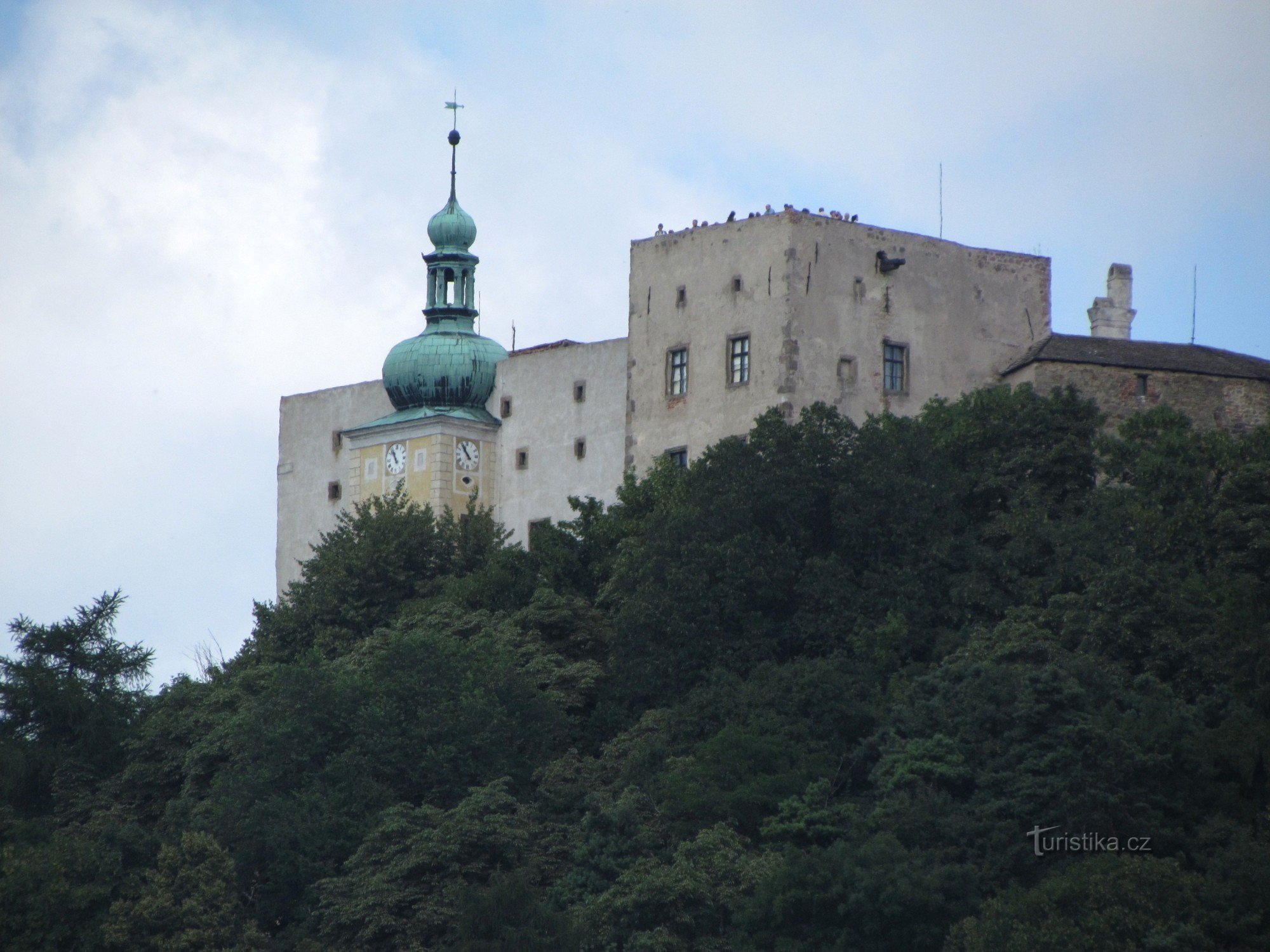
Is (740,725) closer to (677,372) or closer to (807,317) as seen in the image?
(807,317)

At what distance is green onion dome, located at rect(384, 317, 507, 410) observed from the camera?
76.4 meters

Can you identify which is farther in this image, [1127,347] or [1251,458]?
[1127,347]

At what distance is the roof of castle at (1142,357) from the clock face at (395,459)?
1614 cm

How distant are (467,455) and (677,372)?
320 inches

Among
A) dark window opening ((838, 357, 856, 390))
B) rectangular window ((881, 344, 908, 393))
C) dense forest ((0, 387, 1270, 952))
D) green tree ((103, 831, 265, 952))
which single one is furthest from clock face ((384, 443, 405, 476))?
green tree ((103, 831, 265, 952))

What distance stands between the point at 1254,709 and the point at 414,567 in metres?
24.2

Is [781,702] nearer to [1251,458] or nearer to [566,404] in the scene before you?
[1251,458]

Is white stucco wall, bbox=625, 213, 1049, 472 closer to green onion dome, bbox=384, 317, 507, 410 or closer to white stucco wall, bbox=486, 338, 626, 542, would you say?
white stucco wall, bbox=486, 338, 626, 542

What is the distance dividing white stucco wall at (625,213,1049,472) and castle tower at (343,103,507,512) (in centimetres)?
651

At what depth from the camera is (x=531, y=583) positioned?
66.9 meters

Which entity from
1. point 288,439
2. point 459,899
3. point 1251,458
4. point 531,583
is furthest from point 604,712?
point 288,439

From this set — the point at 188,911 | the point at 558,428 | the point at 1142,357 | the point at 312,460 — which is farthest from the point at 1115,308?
the point at 188,911

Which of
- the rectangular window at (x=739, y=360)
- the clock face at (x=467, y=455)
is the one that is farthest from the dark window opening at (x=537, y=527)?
the rectangular window at (x=739, y=360)

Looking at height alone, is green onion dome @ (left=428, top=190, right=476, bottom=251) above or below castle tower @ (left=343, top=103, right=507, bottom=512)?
above
